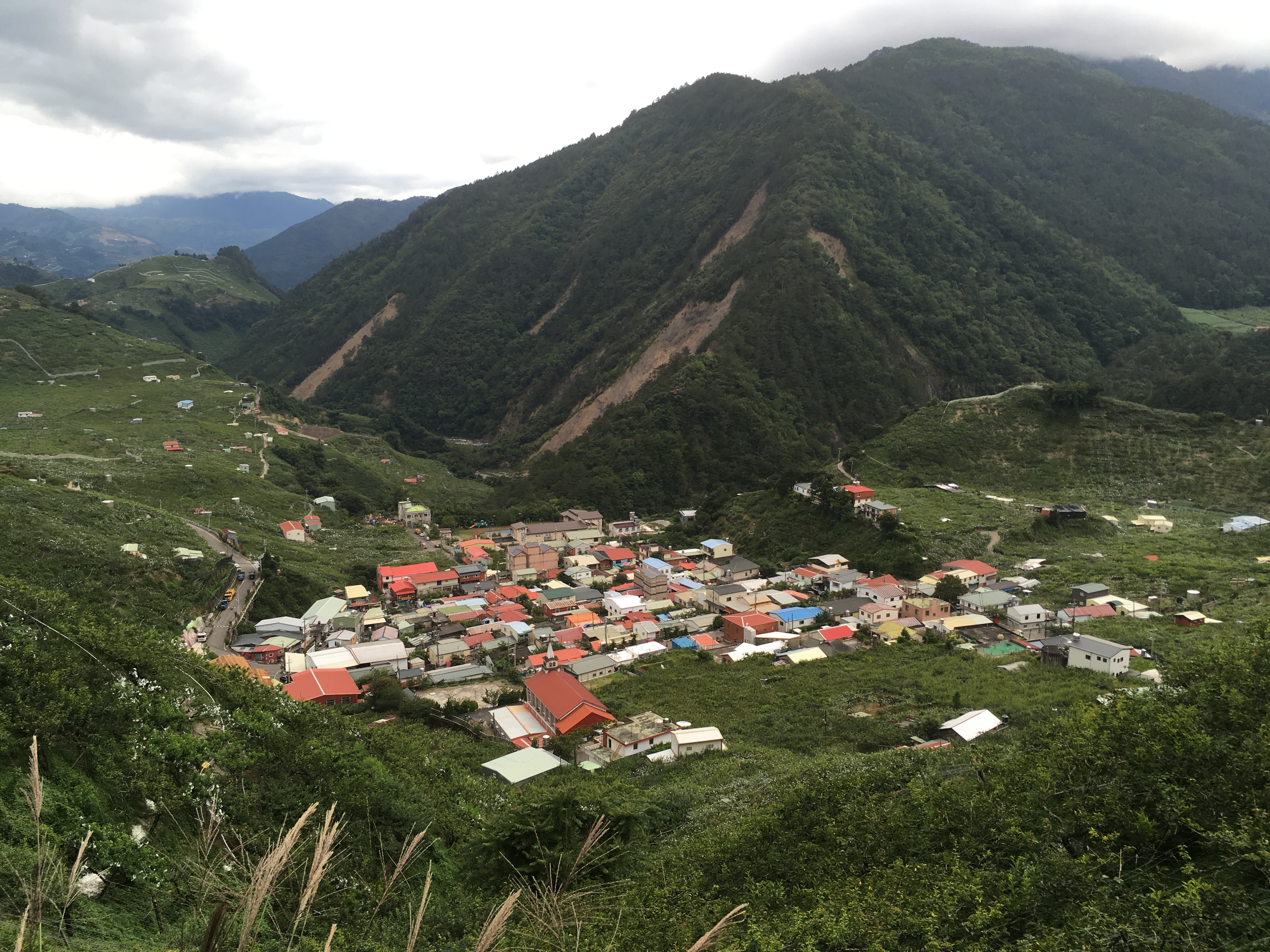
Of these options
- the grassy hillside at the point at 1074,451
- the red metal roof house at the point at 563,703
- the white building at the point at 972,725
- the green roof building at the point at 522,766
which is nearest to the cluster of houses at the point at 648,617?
the red metal roof house at the point at 563,703

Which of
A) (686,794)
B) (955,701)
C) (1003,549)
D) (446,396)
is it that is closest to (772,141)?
(446,396)

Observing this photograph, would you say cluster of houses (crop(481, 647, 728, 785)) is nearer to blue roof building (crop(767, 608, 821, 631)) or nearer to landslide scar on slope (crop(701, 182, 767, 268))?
blue roof building (crop(767, 608, 821, 631))

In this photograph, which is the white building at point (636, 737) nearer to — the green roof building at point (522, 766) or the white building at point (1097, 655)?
the green roof building at point (522, 766)

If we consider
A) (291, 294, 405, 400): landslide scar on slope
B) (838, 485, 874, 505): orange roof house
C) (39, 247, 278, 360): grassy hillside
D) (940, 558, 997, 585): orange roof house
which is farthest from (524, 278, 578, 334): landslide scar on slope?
(940, 558, 997, 585): orange roof house

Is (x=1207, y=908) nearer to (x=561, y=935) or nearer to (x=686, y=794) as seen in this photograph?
(x=561, y=935)

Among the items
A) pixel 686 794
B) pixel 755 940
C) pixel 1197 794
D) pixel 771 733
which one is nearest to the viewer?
pixel 755 940

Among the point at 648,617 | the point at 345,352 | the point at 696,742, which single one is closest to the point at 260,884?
the point at 696,742
